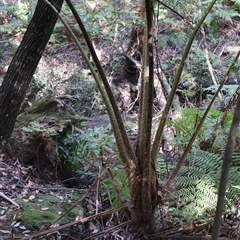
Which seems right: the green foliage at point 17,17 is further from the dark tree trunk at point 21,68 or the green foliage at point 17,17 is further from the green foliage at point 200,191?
the green foliage at point 200,191

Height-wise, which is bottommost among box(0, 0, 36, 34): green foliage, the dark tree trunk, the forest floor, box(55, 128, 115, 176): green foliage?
the forest floor

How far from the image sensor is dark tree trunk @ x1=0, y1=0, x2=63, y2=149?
2891mm

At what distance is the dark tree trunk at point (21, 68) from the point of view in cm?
289

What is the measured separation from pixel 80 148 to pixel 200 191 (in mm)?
2025

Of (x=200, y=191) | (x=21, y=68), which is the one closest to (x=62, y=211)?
(x=200, y=191)

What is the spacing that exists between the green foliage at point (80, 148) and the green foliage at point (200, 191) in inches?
59.9

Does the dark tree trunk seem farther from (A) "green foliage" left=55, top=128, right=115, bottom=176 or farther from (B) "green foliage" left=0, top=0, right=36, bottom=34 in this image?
(B) "green foliage" left=0, top=0, right=36, bottom=34

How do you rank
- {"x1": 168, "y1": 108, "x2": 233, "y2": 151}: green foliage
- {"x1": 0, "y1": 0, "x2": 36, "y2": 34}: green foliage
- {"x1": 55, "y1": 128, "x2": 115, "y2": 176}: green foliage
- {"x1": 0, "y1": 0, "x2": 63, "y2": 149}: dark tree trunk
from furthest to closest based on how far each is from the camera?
1. {"x1": 0, "y1": 0, "x2": 36, "y2": 34}: green foliage
2. {"x1": 55, "y1": 128, "x2": 115, "y2": 176}: green foliage
3. {"x1": 0, "y1": 0, "x2": 63, "y2": 149}: dark tree trunk
4. {"x1": 168, "y1": 108, "x2": 233, "y2": 151}: green foliage

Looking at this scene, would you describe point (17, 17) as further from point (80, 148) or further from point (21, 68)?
point (21, 68)

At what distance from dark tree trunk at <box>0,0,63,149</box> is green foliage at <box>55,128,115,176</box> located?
2.16ft

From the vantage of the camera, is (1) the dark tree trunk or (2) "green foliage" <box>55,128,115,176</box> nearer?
(1) the dark tree trunk

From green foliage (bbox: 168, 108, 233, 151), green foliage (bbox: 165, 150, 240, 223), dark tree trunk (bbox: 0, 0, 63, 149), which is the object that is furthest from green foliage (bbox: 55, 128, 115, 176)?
green foliage (bbox: 165, 150, 240, 223)

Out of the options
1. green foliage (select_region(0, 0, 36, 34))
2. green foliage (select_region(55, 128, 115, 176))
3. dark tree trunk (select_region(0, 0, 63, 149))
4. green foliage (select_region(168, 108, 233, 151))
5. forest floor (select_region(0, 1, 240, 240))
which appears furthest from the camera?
green foliage (select_region(0, 0, 36, 34))

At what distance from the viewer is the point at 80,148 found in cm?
371
